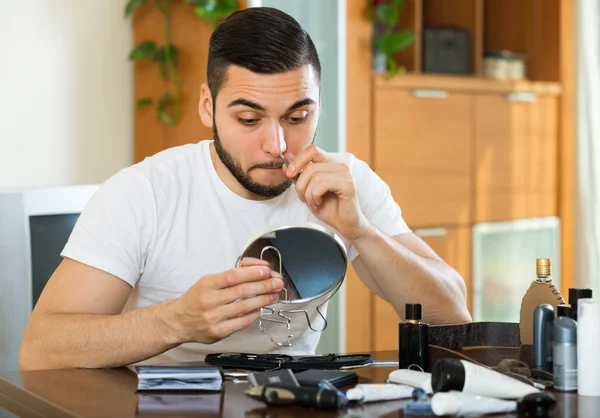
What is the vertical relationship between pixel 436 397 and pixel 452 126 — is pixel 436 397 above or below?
below

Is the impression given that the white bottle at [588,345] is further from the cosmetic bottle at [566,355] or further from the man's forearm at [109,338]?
the man's forearm at [109,338]

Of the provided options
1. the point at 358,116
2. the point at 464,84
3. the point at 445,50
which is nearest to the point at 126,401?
the point at 358,116

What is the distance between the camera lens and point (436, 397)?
1209 millimetres

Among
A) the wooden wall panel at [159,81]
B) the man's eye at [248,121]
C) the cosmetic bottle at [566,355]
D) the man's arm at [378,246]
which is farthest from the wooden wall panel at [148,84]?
the cosmetic bottle at [566,355]

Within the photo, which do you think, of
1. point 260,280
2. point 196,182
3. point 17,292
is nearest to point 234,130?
point 196,182

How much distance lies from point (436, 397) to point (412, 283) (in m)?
0.74

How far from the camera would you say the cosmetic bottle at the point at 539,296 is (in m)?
1.52

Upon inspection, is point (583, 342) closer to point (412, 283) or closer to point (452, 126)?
point (412, 283)

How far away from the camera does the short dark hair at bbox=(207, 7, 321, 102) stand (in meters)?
1.85

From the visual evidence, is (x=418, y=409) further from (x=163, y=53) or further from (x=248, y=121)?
(x=163, y=53)

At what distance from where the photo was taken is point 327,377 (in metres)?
1.39

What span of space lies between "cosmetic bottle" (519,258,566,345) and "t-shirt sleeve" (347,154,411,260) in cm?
58

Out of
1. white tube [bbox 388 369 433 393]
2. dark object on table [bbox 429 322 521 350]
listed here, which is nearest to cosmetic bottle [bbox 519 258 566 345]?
dark object on table [bbox 429 322 521 350]

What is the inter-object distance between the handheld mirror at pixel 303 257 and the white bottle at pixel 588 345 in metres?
0.41
